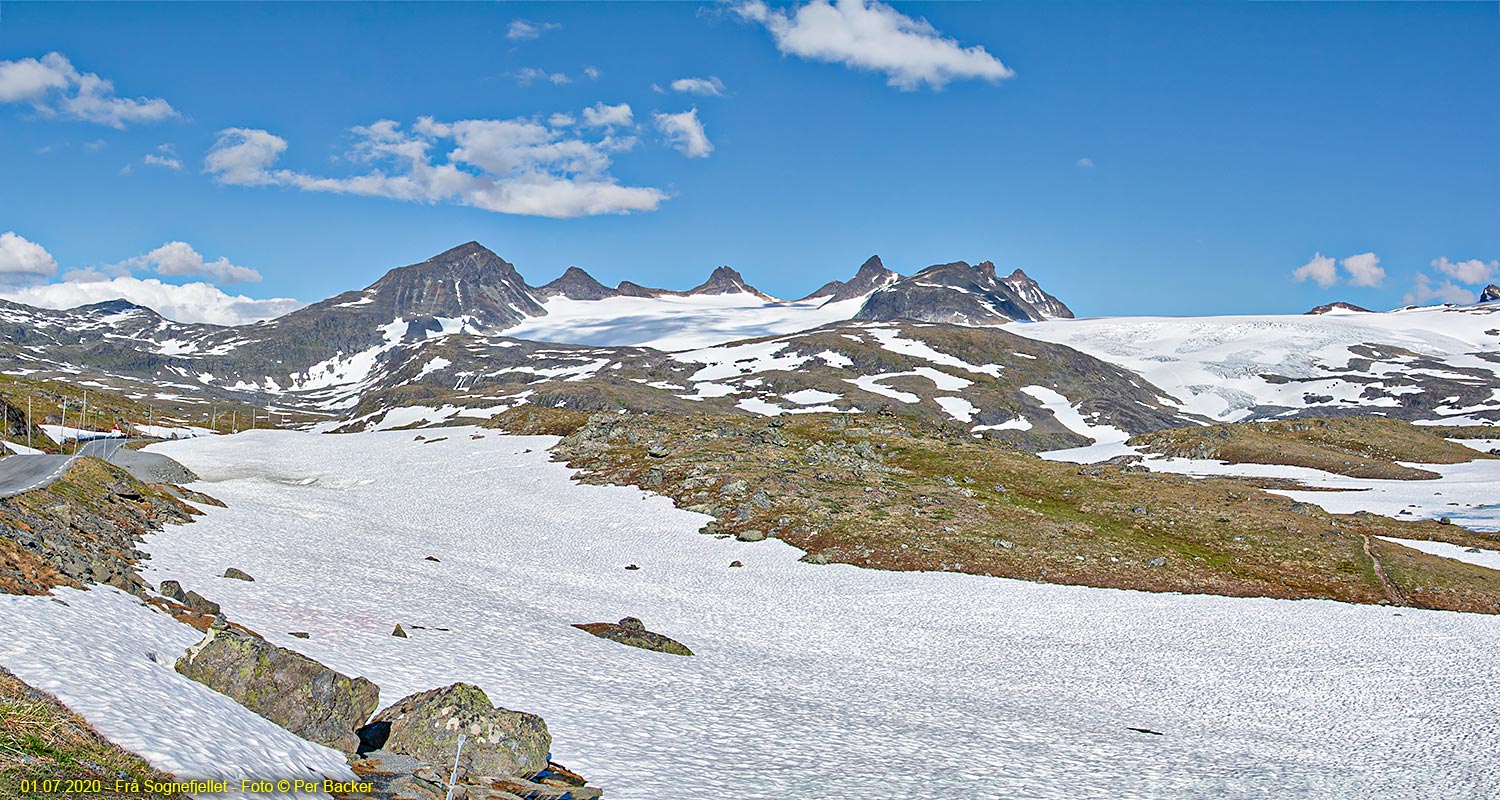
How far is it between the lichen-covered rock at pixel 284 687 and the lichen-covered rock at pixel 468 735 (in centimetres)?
98

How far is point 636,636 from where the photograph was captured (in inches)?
1428

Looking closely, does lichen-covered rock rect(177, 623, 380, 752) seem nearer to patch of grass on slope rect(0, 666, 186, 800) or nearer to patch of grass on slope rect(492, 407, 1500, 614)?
patch of grass on slope rect(0, 666, 186, 800)

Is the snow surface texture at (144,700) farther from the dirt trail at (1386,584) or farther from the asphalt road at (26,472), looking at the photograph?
the dirt trail at (1386,584)

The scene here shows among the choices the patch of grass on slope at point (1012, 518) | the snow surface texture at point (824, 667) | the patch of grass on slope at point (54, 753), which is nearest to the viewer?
the patch of grass on slope at point (54, 753)

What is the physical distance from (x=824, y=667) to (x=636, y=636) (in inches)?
316

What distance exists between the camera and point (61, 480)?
44969 millimetres

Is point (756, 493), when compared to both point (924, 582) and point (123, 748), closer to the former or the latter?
point (924, 582)

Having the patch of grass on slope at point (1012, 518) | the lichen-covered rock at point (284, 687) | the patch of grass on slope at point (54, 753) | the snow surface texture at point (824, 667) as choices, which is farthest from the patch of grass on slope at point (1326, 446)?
the patch of grass on slope at point (54, 753)

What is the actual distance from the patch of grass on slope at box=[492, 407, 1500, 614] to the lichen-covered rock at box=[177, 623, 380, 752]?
42.4 m

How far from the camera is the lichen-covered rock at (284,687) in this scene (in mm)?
18578

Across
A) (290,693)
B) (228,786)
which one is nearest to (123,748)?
(228,786)

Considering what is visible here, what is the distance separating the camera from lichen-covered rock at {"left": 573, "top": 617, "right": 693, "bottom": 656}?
3556 cm

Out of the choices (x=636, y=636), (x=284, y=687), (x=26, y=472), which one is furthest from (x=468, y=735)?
(x=26, y=472)

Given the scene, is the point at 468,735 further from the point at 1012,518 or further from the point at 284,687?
the point at 1012,518
